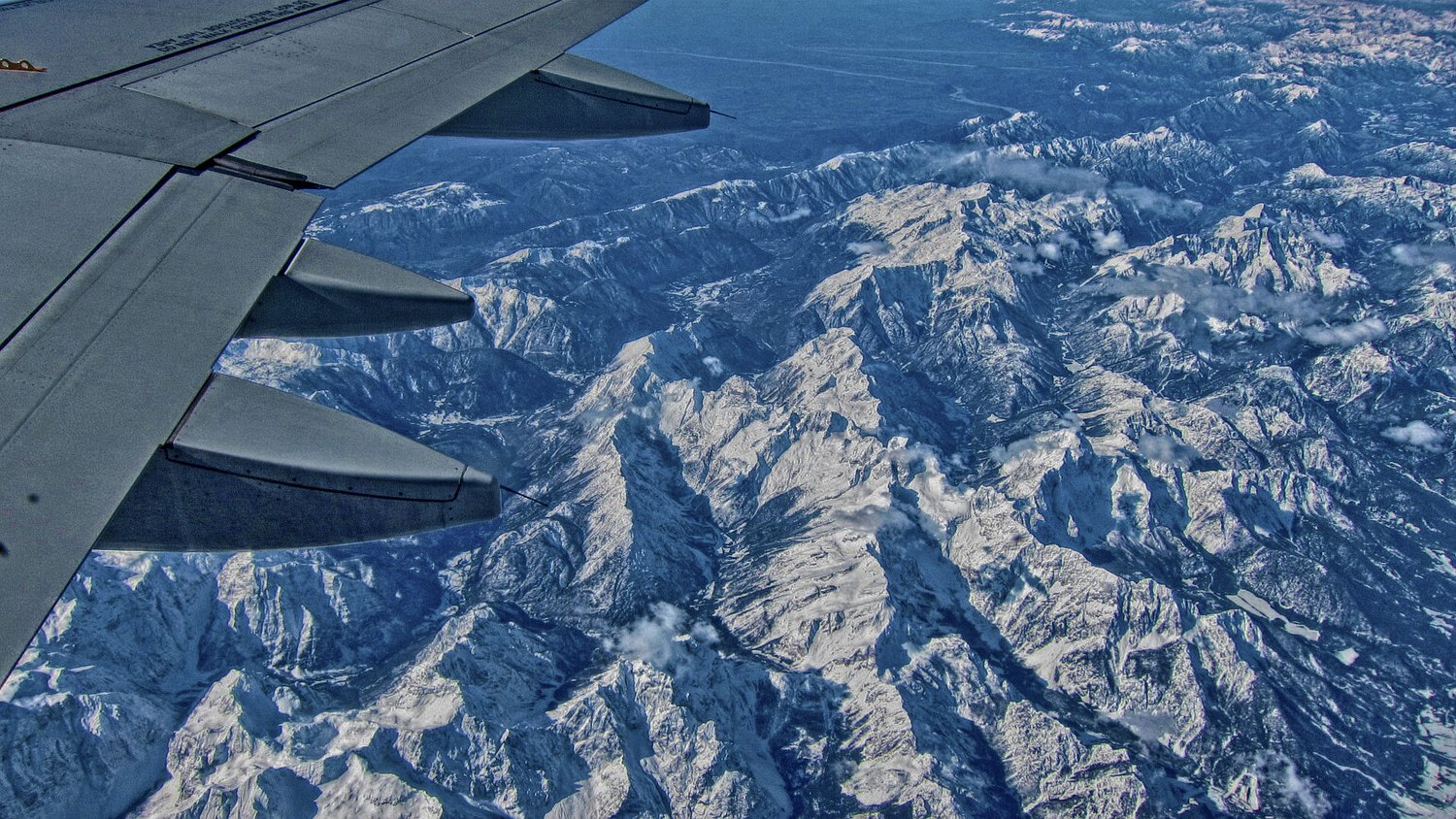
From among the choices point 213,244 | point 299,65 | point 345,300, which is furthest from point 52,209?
point 299,65

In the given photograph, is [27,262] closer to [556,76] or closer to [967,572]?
A: [556,76]

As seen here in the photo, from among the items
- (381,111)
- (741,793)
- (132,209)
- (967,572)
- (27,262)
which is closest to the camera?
(27,262)

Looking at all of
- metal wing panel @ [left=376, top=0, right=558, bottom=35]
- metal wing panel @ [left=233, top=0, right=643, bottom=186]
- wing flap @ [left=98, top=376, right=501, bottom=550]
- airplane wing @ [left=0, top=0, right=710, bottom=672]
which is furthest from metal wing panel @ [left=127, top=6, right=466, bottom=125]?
wing flap @ [left=98, top=376, right=501, bottom=550]

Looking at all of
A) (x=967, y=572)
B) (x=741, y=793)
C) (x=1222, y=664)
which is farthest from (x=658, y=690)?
(x=1222, y=664)

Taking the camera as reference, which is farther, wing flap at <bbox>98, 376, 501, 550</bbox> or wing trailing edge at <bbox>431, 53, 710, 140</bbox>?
wing trailing edge at <bbox>431, 53, 710, 140</bbox>

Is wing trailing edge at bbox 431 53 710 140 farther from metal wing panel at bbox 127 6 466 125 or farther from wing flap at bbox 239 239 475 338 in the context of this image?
wing flap at bbox 239 239 475 338
